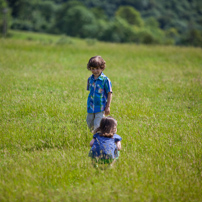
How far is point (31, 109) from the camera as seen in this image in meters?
6.05

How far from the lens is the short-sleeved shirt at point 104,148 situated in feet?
11.3

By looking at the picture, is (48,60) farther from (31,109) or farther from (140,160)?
(140,160)

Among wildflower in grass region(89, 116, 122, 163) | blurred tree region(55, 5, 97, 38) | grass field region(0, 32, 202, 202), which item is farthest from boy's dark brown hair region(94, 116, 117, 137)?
blurred tree region(55, 5, 97, 38)

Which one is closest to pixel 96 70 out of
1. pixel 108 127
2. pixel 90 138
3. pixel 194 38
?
pixel 108 127

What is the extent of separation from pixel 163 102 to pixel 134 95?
93 centimetres

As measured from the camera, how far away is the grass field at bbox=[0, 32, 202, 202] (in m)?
2.98

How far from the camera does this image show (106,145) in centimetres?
348

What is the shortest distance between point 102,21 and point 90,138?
76453 millimetres

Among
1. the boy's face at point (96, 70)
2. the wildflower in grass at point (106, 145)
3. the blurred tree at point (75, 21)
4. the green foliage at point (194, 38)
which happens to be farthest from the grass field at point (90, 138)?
the blurred tree at point (75, 21)

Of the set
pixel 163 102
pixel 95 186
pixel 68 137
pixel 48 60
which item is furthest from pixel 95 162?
pixel 48 60

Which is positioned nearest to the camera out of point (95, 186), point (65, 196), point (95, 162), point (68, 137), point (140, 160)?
point (65, 196)

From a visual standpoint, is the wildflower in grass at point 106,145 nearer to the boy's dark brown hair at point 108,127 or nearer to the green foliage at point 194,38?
the boy's dark brown hair at point 108,127

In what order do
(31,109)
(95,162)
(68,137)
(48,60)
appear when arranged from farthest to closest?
(48,60) → (31,109) → (68,137) → (95,162)

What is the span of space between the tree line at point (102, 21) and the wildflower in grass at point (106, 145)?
49322mm
